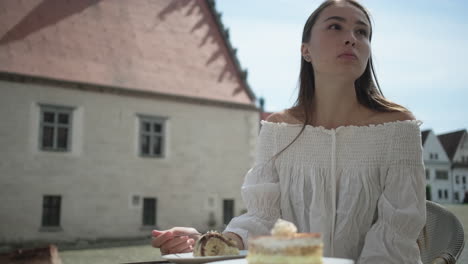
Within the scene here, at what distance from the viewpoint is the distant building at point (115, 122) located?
15.3m

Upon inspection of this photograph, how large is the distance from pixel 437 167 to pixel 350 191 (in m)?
40.1

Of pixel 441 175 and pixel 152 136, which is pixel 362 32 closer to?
pixel 152 136

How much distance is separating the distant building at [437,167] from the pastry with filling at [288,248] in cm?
3908

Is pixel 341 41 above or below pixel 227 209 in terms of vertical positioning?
above

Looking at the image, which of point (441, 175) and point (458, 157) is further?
point (458, 157)

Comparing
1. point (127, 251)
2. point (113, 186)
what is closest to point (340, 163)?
point (127, 251)

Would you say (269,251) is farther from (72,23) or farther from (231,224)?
(72,23)

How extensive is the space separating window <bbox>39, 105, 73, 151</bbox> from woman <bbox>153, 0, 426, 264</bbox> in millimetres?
14839

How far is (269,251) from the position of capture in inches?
41.3

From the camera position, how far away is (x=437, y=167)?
38719 mm

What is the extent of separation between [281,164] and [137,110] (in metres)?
15.5

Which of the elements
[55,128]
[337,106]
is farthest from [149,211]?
[337,106]

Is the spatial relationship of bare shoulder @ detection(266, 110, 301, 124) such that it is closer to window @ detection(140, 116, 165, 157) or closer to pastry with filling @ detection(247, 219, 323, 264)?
pastry with filling @ detection(247, 219, 323, 264)

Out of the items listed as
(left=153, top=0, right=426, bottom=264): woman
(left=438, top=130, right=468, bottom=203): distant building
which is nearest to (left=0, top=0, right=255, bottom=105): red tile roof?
(left=153, top=0, right=426, bottom=264): woman
